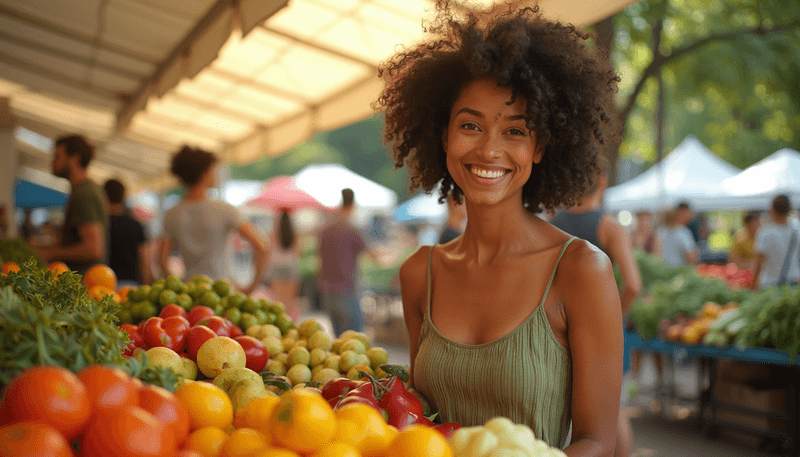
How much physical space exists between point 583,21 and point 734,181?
36.8ft

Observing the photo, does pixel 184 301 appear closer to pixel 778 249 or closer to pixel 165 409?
pixel 165 409

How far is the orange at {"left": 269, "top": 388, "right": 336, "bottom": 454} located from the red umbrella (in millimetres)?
12136

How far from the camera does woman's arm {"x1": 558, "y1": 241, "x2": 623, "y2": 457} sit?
1.82 m

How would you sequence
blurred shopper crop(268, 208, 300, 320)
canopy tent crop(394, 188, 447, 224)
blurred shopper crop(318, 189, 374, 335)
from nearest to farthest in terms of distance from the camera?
blurred shopper crop(318, 189, 374, 335) → blurred shopper crop(268, 208, 300, 320) → canopy tent crop(394, 188, 447, 224)

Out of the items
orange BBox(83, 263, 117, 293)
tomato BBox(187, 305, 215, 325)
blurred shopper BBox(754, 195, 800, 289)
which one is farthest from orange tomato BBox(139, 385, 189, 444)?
blurred shopper BBox(754, 195, 800, 289)

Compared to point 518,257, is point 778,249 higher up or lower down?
higher up

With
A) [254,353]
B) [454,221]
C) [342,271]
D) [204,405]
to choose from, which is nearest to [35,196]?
[342,271]

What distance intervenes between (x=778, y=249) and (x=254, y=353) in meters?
7.20

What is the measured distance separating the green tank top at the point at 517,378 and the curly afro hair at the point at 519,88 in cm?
39

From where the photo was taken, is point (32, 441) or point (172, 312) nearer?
point (32, 441)

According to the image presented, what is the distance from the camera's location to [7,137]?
35.4 feet

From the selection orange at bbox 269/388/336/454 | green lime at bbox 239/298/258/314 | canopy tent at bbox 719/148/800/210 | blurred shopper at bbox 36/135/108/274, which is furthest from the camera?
canopy tent at bbox 719/148/800/210

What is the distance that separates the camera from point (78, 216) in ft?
15.3

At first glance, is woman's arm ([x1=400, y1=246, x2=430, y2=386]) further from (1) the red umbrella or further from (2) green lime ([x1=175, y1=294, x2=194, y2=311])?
(1) the red umbrella
